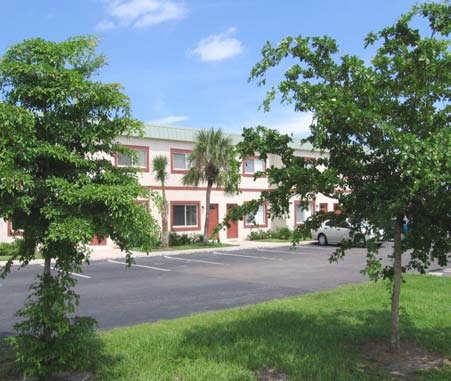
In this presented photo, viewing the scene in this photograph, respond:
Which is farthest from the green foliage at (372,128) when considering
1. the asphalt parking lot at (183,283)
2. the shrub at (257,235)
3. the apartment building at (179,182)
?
the shrub at (257,235)

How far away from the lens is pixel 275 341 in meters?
6.59

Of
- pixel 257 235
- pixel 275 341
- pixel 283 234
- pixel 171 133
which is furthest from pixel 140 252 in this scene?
pixel 275 341

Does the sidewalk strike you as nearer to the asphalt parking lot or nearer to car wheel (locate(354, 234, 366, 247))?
the asphalt parking lot

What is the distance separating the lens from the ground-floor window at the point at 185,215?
89.1 feet

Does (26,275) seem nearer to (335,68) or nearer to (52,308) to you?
(52,308)

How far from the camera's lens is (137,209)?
490 centimetres

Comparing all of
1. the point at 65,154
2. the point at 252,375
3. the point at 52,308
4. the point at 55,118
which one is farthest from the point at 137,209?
the point at 252,375

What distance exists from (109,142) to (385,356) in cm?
431

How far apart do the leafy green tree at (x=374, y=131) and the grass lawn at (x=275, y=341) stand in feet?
2.95

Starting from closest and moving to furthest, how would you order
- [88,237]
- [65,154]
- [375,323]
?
1. [88,237]
2. [65,154]
3. [375,323]

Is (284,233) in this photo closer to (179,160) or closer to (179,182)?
(179,182)

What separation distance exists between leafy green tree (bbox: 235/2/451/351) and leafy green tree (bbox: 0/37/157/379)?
66.6 inches

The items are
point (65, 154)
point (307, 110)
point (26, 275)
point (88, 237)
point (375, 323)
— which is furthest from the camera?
point (26, 275)

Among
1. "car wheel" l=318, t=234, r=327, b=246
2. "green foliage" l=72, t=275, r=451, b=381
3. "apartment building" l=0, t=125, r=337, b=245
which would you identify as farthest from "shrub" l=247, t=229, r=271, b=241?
"green foliage" l=72, t=275, r=451, b=381
